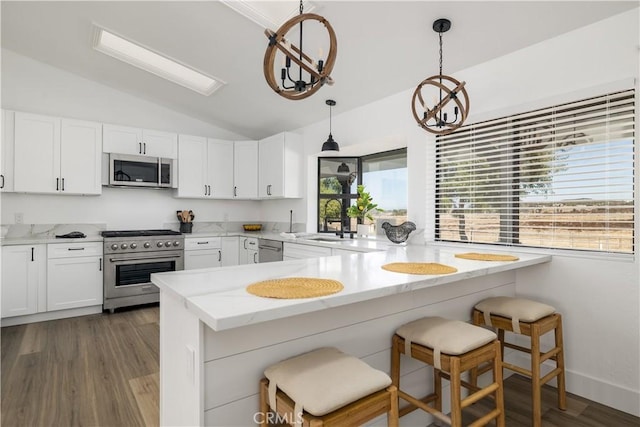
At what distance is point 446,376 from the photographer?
198 cm

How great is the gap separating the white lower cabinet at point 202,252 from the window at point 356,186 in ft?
4.96

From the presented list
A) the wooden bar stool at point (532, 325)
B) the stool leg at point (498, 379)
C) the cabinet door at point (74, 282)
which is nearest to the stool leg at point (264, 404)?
the stool leg at point (498, 379)

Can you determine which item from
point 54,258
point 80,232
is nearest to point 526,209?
point 54,258

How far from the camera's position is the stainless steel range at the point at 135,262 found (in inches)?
160

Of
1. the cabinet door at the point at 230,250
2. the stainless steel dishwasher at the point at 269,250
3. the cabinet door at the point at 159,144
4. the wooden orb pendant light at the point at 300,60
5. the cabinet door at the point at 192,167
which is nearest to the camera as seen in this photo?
the wooden orb pendant light at the point at 300,60

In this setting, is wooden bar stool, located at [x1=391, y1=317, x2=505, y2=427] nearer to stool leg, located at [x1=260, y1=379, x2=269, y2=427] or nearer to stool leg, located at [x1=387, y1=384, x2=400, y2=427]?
stool leg, located at [x1=387, y1=384, x2=400, y2=427]

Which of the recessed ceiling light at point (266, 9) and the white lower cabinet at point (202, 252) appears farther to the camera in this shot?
the white lower cabinet at point (202, 252)

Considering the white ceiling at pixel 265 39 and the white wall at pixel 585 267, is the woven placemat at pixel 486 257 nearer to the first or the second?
the white wall at pixel 585 267

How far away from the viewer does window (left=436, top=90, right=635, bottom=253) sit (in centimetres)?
216

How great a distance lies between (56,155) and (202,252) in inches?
80.0

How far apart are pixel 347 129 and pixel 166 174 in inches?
99.4

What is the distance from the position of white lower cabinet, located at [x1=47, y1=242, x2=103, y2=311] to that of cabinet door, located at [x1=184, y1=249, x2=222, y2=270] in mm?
1000

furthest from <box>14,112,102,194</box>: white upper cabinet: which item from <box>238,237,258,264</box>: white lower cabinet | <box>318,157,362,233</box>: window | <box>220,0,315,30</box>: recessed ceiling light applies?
<box>318,157,362,233</box>: window

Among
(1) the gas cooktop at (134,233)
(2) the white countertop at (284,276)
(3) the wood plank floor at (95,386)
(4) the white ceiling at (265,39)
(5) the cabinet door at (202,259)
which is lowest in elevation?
(3) the wood plank floor at (95,386)
